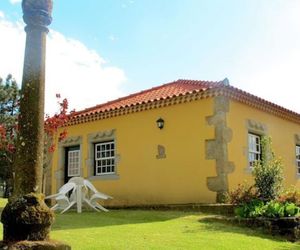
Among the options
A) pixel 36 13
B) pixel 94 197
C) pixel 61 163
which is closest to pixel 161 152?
pixel 94 197

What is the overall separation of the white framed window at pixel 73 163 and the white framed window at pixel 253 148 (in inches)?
246

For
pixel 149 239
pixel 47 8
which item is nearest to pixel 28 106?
pixel 47 8

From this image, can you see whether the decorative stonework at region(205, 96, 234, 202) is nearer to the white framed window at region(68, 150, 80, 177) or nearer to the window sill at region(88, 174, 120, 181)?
the window sill at region(88, 174, 120, 181)

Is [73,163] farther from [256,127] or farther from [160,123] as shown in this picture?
[256,127]

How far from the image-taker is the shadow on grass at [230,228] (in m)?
8.46

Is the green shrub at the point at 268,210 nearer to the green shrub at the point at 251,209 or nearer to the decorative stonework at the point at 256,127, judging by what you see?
the green shrub at the point at 251,209

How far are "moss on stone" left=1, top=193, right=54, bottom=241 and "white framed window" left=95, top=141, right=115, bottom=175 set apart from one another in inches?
406

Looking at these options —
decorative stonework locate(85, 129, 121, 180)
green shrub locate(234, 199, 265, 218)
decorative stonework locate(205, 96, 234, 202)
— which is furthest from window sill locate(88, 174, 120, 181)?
green shrub locate(234, 199, 265, 218)

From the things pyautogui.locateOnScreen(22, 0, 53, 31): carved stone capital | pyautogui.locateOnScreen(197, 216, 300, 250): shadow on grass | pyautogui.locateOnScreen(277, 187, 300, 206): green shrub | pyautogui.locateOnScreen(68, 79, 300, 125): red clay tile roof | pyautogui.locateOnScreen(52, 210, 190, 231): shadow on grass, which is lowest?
pyautogui.locateOnScreen(197, 216, 300, 250): shadow on grass

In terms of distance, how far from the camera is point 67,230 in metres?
7.72

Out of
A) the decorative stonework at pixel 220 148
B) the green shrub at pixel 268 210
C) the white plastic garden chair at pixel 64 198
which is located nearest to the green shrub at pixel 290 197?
the green shrub at pixel 268 210

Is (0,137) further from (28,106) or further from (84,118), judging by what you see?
(28,106)

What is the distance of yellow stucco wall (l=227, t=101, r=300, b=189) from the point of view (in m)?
12.2

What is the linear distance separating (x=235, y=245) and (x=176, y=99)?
6438 mm
